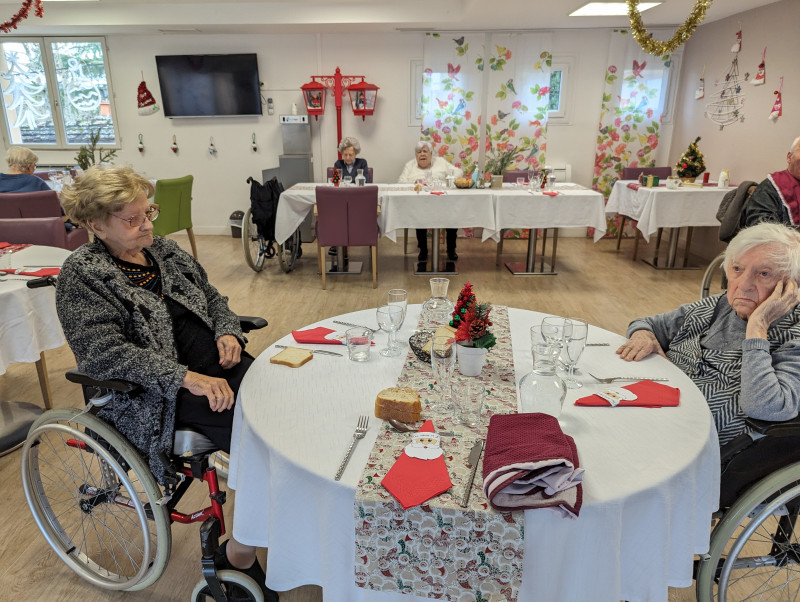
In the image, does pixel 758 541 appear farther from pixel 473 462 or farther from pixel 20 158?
pixel 20 158

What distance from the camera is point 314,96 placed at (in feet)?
20.7

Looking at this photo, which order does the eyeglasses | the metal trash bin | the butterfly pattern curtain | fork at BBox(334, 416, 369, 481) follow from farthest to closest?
the metal trash bin → the butterfly pattern curtain → the eyeglasses → fork at BBox(334, 416, 369, 481)

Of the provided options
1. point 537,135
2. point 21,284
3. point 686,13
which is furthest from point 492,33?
point 21,284

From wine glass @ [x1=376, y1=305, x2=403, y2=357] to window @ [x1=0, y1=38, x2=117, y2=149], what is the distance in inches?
252

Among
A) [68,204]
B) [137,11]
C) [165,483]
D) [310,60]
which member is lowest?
[165,483]

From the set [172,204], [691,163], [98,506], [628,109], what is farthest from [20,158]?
[628,109]

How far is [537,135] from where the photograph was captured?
21.0 feet

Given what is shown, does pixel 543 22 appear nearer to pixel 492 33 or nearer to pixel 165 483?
pixel 492 33

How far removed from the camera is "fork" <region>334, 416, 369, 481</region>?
1.06m

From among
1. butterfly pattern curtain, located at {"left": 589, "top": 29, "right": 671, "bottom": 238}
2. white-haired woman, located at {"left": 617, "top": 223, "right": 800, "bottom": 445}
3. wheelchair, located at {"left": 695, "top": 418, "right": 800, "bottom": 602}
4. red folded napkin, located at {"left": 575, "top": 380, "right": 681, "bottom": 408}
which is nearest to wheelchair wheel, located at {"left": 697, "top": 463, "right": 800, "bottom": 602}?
wheelchair, located at {"left": 695, "top": 418, "right": 800, "bottom": 602}

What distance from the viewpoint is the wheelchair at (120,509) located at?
145 cm

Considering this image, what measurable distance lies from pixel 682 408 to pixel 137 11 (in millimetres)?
6514

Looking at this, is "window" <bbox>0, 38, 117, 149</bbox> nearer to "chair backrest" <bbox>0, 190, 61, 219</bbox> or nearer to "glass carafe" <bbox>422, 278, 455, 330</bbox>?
"chair backrest" <bbox>0, 190, 61, 219</bbox>

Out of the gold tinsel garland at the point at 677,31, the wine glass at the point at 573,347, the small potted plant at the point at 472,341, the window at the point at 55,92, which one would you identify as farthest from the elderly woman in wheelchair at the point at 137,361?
the window at the point at 55,92
